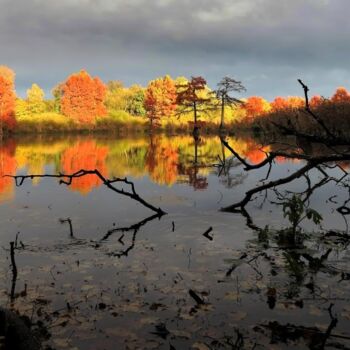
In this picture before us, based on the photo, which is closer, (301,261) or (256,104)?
(301,261)

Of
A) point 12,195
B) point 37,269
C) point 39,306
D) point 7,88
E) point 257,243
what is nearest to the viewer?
point 39,306

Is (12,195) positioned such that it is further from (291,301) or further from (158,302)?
(291,301)

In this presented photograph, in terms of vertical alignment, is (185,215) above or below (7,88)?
below

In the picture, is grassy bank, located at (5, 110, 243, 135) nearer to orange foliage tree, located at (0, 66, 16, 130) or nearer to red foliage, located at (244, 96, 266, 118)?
orange foliage tree, located at (0, 66, 16, 130)

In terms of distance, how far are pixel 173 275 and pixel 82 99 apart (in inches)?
3570

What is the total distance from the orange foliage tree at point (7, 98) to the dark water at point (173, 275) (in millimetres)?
60359

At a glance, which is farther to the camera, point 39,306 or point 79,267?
point 79,267

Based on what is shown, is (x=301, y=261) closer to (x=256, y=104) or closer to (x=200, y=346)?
(x=200, y=346)

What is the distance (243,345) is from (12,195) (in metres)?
12.8

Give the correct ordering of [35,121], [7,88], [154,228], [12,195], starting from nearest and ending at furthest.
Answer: [154,228] < [12,195] < [7,88] < [35,121]

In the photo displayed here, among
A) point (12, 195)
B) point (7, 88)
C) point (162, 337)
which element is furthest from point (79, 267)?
point (7, 88)

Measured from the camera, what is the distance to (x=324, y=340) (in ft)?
17.5

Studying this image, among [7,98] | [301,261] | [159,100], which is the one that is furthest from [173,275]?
[159,100]

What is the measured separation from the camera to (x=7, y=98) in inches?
2800
